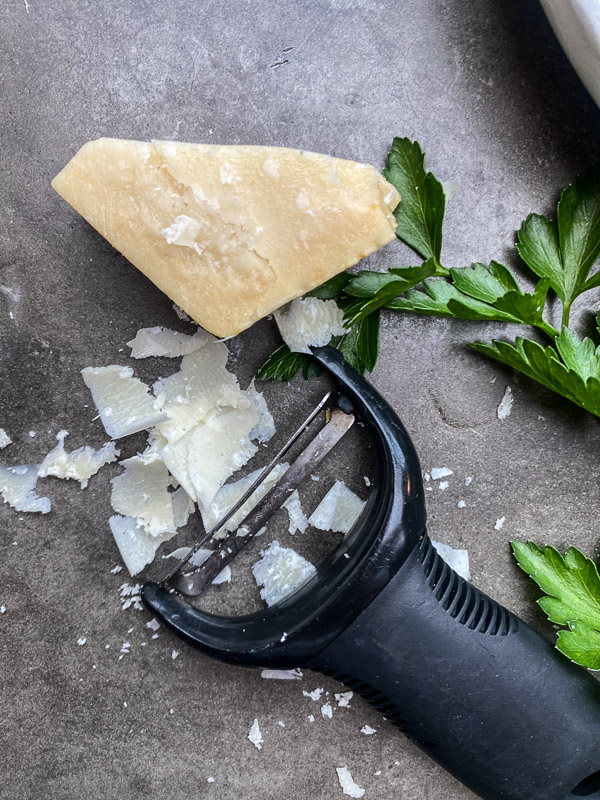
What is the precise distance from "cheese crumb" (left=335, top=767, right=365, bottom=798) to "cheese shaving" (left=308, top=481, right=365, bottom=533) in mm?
374

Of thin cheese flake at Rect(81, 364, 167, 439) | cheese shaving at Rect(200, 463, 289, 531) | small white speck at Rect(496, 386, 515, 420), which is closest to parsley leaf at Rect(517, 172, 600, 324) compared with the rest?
small white speck at Rect(496, 386, 515, 420)

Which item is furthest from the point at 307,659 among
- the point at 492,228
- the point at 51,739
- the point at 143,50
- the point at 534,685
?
the point at 143,50

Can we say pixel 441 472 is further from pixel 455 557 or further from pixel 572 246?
pixel 572 246

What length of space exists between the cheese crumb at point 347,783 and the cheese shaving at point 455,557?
1.16 ft

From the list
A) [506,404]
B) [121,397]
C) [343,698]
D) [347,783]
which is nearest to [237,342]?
[121,397]

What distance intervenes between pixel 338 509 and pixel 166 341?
35 cm

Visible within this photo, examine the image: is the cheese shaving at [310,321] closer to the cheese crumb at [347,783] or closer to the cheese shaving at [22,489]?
the cheese shaving at [22,489]

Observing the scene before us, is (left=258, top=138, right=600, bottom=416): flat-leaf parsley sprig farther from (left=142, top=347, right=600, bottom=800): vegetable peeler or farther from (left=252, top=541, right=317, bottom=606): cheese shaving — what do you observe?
(left=252, top=541, right=317, bottom=606): cheese shaving

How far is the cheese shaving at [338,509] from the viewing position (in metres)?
0.88

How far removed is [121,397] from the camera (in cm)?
86

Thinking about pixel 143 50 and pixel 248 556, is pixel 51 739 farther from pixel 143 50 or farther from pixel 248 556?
→ pixel 143 50

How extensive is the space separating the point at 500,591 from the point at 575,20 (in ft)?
2.57

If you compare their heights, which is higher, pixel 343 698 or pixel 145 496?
pixel 145 496

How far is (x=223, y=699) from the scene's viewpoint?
35.4 inches
